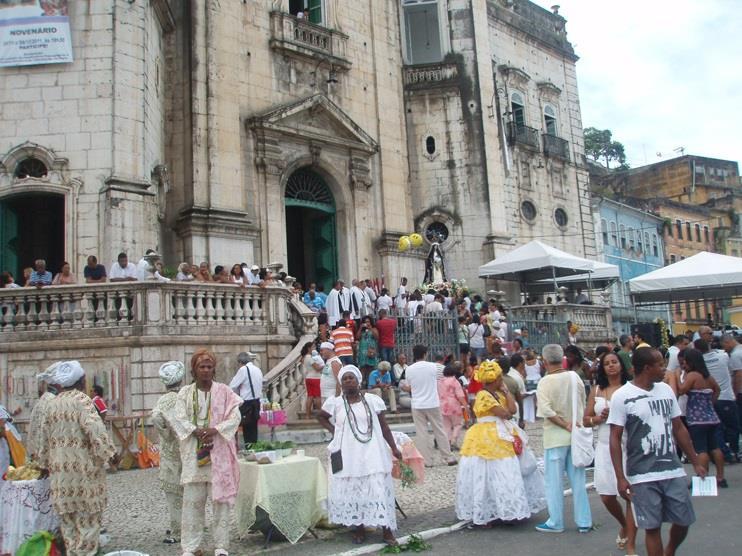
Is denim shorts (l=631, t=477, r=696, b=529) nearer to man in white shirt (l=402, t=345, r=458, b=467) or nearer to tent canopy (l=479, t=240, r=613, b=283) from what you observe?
man in white shirt (l=402, t=345, r=458, b=467)

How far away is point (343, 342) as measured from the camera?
1502cm

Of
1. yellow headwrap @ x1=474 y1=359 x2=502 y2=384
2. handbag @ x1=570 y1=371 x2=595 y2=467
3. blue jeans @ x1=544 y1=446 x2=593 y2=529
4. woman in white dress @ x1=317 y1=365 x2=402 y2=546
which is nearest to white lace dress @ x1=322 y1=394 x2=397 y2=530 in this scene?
woman in white dress @ x1=317 y1=365 x2=402 y2=546

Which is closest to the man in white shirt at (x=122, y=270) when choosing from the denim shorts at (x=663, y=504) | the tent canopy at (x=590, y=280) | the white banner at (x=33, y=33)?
the white banner at (x=33, y=33)

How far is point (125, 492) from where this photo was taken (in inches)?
404

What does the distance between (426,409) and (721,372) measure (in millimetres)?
4233

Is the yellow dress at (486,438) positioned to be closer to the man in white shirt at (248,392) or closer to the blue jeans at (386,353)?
the man in white shirt at (248,392)

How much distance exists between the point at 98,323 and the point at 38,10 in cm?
798

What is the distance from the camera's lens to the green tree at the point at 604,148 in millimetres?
70125

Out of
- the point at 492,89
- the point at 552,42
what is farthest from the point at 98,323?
the point at 552,42

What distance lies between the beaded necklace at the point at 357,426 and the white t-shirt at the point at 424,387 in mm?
4433

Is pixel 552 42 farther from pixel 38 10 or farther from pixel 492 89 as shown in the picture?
pixel 38 10

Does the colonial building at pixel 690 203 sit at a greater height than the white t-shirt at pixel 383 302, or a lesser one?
greater

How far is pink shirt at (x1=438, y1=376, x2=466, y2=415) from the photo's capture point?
1283cm

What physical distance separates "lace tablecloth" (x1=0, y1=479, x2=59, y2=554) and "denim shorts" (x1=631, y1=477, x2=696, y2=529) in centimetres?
488
